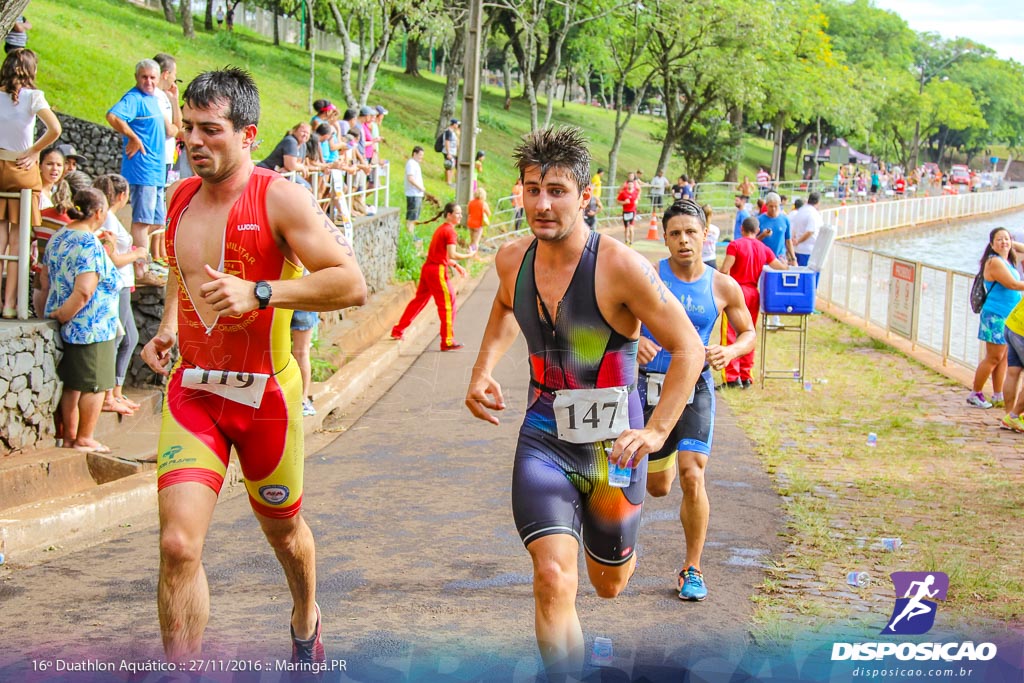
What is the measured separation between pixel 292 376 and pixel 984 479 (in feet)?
22.4

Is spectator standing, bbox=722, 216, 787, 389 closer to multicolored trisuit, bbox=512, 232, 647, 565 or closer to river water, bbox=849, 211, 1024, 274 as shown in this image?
multicolored trisuit, bbox=512, 232, 647, 565

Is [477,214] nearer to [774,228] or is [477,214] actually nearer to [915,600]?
[774,228]

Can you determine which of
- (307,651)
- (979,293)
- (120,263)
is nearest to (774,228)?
(979,293)

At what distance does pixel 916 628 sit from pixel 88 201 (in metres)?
5.90

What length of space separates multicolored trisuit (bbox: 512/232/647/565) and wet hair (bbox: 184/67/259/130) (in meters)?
1.24

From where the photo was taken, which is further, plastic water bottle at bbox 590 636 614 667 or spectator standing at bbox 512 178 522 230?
spectator standing at bbox 512 178 522 230

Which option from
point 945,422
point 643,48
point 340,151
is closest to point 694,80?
point 643,48

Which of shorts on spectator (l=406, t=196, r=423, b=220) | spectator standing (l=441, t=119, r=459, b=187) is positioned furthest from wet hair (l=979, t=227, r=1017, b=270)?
spectator standing (l=441, t=119, r=459, b=187)

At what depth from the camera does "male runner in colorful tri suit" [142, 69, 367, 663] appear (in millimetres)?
4301

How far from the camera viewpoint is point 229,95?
14.7ft

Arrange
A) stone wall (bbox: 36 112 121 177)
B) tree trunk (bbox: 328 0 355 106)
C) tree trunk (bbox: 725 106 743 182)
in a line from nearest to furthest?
stone wall (bbox: 36 112 121 177) < tree trunk (bbox: 328 0 355 106) < tree trunk (bbox: 725 106 743 182)

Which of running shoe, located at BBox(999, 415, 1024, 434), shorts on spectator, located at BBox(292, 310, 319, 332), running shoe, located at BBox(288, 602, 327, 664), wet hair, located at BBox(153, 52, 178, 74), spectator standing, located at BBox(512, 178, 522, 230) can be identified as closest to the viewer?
running shoe, located at BBox(288, 602, 327, 664)

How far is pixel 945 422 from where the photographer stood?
40.3 ft

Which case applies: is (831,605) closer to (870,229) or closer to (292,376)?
(292,376)
